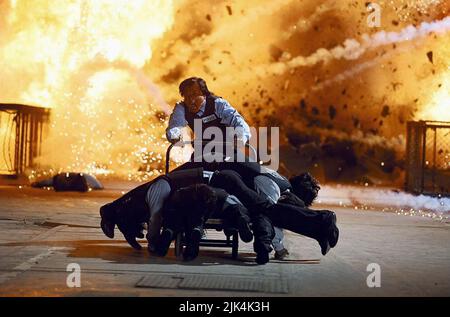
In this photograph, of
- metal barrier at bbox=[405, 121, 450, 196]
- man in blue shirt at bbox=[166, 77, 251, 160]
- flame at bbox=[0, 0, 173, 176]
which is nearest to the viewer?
man in blue shirt at bbox=[166, 77, 251, 160]

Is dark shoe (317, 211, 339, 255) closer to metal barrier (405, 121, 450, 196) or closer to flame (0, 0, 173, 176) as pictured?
metal barrier (405, 121, 450, 196)

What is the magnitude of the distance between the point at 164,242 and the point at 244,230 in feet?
2.90

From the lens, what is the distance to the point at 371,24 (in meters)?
27.8

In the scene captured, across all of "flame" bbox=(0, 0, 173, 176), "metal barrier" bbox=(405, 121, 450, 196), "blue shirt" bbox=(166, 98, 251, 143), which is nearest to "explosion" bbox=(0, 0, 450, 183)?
"flame" bbox=(0, 0, 173, 176)

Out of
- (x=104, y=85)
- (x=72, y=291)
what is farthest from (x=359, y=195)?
(x=72, y=291)

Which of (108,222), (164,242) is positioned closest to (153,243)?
(164,242)

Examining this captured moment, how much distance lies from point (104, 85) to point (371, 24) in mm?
9834

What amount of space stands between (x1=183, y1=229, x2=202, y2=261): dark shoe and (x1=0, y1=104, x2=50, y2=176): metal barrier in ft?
49.7

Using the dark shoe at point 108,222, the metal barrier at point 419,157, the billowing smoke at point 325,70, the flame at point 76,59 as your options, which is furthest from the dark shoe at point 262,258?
the billowing smoke at point 325,70

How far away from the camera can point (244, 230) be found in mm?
7609

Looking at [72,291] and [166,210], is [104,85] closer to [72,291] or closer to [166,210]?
[166,210]

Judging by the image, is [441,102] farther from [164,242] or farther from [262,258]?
[164,242]

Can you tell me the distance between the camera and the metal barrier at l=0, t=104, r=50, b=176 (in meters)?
22.2

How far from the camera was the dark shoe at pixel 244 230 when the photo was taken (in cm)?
→ 758
